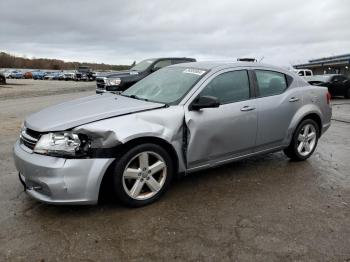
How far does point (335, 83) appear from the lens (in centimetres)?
1898

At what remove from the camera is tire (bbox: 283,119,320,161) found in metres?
5.36

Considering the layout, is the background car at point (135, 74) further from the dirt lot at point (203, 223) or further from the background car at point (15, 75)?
the background car at point (15, 75)

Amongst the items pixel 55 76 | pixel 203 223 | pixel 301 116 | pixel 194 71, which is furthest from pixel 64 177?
pixel 55 76

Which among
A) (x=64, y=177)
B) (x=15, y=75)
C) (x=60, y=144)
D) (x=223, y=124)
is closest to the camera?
(x=64, y=177)

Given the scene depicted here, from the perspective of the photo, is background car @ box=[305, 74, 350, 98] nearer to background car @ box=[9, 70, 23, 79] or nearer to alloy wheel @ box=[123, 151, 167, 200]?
alloy wheel @ box=[123, 151, 167, 200]

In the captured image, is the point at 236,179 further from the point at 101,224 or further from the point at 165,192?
the point at 101,224

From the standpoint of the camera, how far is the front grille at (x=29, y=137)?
3594 mm

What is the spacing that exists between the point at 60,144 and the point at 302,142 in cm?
374

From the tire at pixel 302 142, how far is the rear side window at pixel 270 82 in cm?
Answer: 69

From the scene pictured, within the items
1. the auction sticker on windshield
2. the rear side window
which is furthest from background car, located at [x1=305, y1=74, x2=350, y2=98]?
the auction sticker on windshield

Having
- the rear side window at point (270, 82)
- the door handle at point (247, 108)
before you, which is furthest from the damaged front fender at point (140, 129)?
the rear side window at point (270, 82)

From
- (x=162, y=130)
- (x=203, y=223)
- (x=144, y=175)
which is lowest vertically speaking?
(x=203, y=223)

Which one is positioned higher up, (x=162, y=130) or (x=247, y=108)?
(x=247, y=108)

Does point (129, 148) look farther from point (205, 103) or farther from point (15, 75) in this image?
point (15, 75)
